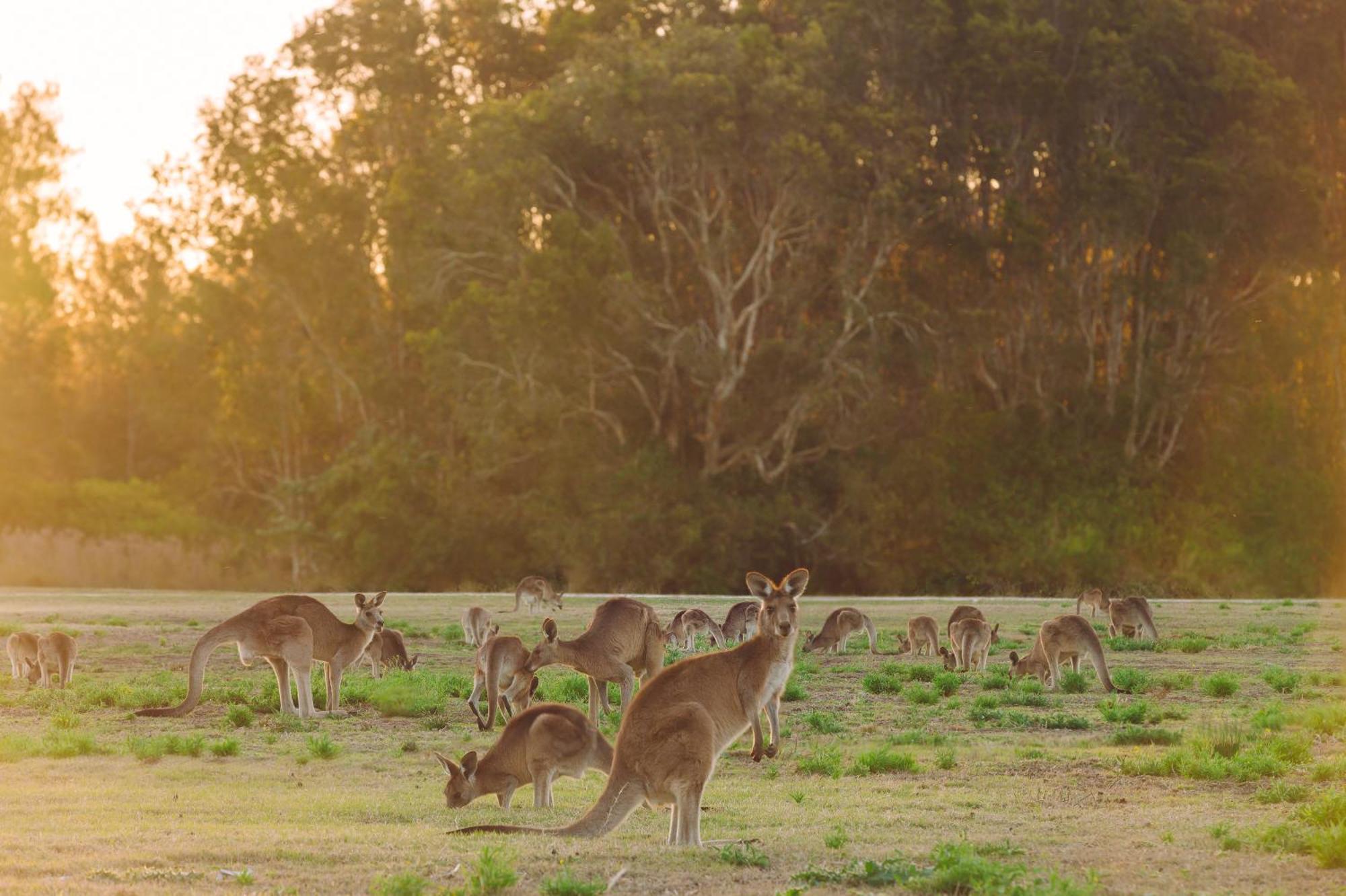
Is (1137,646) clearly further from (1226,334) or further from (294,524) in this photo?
(294,524)

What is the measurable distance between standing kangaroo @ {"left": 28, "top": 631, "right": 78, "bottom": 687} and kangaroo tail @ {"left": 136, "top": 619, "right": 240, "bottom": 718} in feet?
10.7

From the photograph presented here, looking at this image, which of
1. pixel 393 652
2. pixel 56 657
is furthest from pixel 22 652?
pixel 393 652

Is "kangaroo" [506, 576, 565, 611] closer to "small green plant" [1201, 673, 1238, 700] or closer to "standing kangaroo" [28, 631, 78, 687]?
"standing kangaroo" [28, 631, 78, 687]

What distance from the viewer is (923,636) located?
24594 millimetres

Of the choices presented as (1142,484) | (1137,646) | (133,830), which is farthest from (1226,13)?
(133,830)

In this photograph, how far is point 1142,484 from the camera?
45.3m

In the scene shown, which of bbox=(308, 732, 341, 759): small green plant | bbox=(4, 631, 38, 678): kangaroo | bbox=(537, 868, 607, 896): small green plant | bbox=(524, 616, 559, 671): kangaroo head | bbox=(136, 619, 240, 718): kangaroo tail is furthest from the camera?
bbox=(4, 631, 38, 678): kangaroo

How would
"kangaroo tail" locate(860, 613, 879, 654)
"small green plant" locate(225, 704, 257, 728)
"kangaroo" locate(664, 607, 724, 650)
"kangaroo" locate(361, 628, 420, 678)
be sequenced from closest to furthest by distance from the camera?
"small green plant" locate(225, 704, 257, 728) < "kangaroo" locate(361, 628, 420, 678) < "kangaroo" locate(664, 607, 724, 650) < "kangaroo tail" locate(860, 613, 879, 654)

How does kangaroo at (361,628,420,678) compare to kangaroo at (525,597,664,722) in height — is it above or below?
below

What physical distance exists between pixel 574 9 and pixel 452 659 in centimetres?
3081

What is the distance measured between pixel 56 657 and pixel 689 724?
1213 centimetres

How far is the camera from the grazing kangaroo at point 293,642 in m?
16.5

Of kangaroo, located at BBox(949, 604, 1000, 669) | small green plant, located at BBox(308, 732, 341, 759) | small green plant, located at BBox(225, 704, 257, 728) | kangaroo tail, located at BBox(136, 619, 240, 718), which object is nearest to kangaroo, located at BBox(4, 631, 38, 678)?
kangaroo tail, located at BBox(136, 619, 240, 718)

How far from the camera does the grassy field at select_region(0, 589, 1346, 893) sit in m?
10.1
